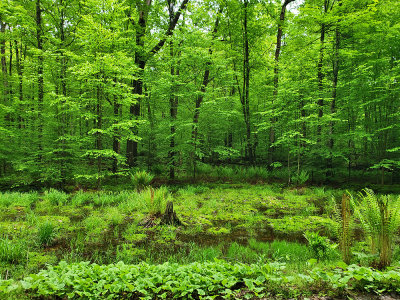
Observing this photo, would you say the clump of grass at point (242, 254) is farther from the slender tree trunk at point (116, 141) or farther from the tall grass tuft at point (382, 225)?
the slender tree trunk at point (116, 141)

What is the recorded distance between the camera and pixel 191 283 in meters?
2.25

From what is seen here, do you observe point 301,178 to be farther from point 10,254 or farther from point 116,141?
point 10,254

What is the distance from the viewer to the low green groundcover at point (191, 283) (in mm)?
2072

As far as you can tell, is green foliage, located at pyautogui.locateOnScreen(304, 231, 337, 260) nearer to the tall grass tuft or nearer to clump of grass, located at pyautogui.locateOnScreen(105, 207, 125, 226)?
the tall grass tuft

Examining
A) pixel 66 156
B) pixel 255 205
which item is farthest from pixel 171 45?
pixel 255 205

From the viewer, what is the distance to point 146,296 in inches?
83.3

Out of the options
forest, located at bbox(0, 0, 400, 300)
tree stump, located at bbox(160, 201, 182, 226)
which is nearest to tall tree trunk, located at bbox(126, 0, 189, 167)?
forest, located at bbox(0, 0, 400, 300)

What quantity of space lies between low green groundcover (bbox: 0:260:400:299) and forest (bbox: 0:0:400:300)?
20mm

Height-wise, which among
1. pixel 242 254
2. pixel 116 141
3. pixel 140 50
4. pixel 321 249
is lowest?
pixel 242 254

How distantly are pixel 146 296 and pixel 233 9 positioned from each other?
45.2ft

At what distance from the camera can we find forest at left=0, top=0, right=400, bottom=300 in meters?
2.36

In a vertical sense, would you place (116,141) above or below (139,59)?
below

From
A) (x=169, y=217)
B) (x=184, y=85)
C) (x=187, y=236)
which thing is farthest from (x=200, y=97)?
(x=187, y=236)

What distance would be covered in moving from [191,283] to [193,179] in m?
8.79
